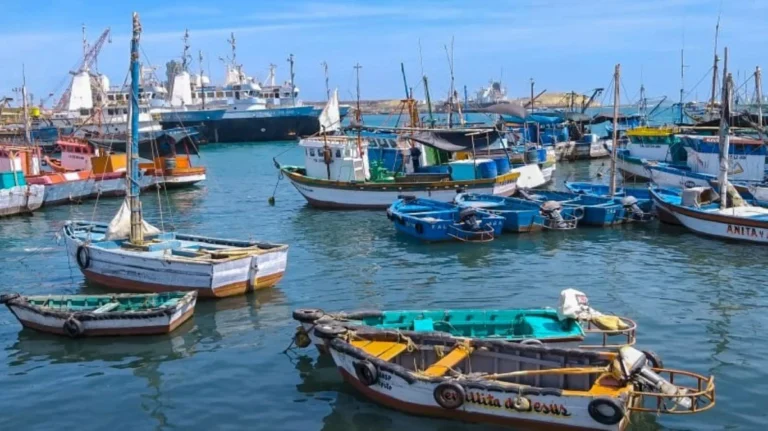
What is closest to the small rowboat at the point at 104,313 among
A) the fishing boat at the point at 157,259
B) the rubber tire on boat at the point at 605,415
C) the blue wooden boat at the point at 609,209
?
the fishing boat at the point at 157,259

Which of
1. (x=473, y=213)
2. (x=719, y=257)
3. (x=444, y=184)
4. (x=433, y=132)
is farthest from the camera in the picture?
(x=433, y=132)

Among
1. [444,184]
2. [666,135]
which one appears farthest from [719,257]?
[666,135]

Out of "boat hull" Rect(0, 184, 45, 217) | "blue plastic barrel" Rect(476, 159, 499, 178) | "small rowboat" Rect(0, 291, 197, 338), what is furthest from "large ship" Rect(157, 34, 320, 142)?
"small rowboat" Rect(0, 291, 197, 338)

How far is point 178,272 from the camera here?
2089cm

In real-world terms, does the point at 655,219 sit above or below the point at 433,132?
below

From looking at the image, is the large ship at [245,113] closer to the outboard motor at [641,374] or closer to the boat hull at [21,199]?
the boat hull at [21,199]

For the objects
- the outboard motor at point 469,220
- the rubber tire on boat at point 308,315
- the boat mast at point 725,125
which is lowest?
the rubber tire on boat at point 308,315

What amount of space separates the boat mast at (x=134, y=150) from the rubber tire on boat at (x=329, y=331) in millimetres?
9495

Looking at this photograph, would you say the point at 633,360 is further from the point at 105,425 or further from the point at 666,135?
the point at 666,135

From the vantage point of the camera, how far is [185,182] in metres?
52.5

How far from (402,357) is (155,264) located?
9.26 meters

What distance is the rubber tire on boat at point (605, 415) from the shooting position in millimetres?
11773

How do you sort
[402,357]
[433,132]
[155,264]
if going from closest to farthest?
[402,357], [155,264], [433,132]

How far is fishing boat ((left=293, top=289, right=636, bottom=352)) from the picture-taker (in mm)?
15859
